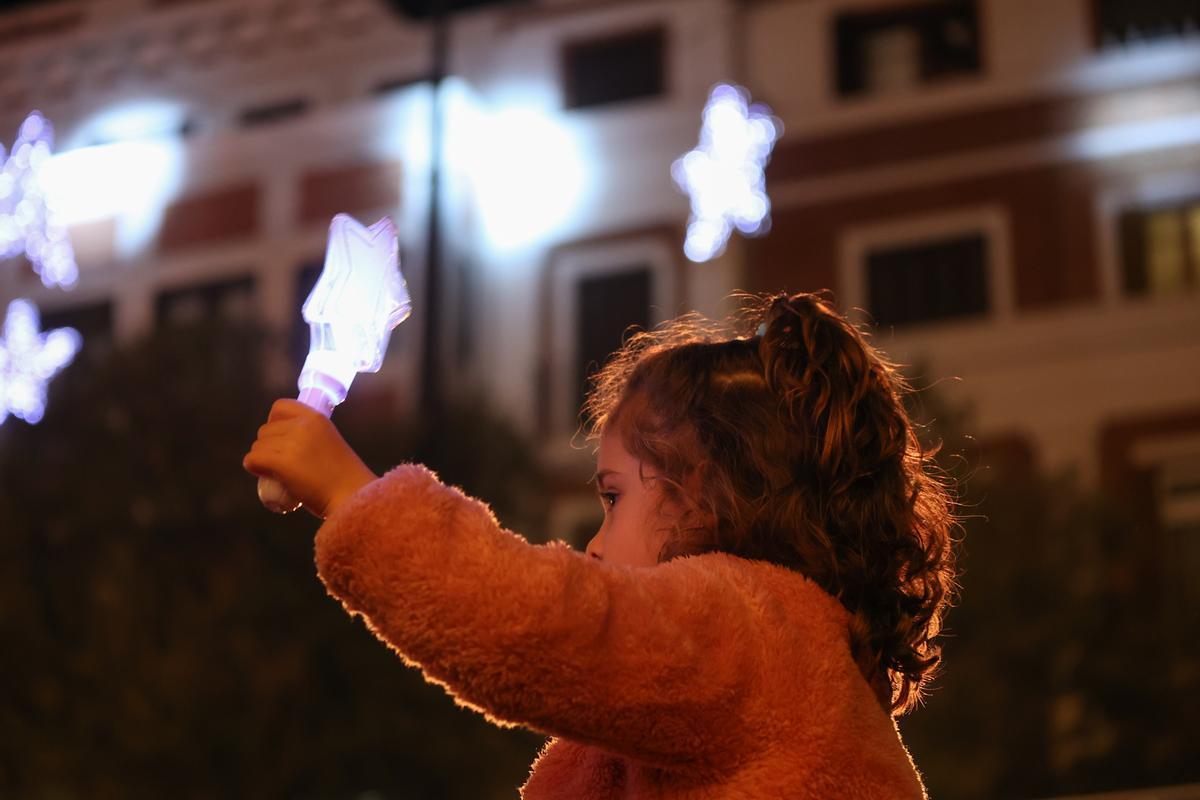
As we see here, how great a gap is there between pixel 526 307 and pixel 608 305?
0.43 meters

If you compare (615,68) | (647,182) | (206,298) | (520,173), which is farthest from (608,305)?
(206,298)

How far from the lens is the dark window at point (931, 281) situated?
7.23 meters

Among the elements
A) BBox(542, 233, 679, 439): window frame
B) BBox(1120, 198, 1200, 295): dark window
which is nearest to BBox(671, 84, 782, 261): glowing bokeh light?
BBox(542, 233, 679, 439): window frame

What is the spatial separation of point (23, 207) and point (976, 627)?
4.07 meters

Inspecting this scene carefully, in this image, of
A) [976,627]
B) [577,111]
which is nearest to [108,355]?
[577,111]

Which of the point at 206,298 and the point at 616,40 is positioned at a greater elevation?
the point at 616,40

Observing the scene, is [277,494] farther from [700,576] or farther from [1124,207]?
[1124,207]

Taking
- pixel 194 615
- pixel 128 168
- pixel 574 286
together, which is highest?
pixel 128 168

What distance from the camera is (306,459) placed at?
37.9 inches

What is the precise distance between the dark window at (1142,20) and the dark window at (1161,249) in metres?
0.81

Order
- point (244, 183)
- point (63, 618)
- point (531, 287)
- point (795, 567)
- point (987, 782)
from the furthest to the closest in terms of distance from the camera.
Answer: point (244, 183), point (531, 287), point (63, 618), point (987, 782), point (795, 567)

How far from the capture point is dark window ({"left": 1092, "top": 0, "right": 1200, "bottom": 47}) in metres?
6.93

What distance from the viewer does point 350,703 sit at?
661 centimetres

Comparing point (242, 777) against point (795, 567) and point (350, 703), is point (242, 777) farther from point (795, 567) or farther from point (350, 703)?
point (795, 567)
